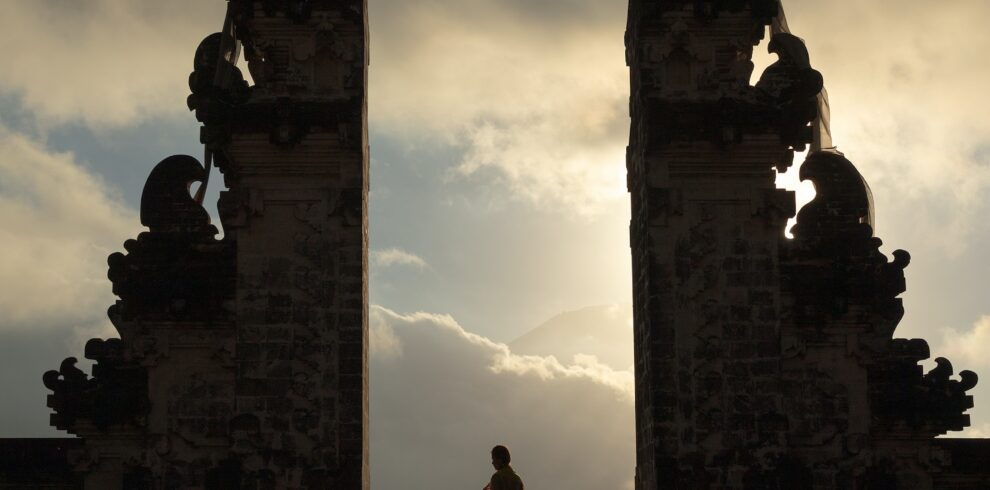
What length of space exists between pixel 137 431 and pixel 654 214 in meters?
6.37

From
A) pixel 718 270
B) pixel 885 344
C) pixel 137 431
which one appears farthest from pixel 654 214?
pixel 137 431

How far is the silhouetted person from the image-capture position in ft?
48.6

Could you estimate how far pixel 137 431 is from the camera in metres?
16.8

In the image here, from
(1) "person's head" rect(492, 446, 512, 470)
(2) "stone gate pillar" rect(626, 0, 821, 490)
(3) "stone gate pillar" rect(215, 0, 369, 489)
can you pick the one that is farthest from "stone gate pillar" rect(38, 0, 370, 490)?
(2) "stone gate pillar" rect(626, 0, 821, 490)

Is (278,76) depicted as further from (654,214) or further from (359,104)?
(654,214)

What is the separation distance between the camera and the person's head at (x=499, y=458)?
49.2ft

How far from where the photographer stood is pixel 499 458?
A: 590 inches

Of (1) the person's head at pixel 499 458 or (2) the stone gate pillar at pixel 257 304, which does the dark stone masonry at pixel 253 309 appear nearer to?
(2) the stone gate pillar at pixel 257 304

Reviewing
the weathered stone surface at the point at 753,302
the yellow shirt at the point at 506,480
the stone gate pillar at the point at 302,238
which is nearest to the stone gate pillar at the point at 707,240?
the weathered stone surface at the point at 753,302

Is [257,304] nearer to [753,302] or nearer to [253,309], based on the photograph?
[253,309]

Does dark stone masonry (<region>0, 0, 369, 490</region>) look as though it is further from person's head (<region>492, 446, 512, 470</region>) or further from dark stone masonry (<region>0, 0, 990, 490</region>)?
person's head (<region>492, 446, 512, 470</region>)

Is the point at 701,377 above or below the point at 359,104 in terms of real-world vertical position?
below

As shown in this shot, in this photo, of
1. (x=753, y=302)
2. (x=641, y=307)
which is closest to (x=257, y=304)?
(x=641, y=307)

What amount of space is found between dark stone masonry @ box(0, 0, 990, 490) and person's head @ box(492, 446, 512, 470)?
6.72ft
